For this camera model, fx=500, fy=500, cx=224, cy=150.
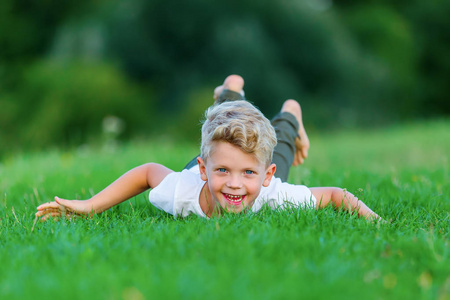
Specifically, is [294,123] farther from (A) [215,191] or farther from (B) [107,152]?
(B) [107,152]

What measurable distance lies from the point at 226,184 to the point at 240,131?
341mm

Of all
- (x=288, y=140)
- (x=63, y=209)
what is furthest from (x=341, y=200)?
(x=63, y=209)

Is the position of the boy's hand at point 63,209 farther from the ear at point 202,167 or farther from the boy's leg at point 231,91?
the boy's leg at point 231,91

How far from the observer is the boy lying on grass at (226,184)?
3119 mm

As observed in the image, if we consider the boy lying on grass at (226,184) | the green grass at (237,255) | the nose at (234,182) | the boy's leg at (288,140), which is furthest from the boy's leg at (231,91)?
the nose at (234,182)

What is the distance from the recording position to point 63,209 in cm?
338

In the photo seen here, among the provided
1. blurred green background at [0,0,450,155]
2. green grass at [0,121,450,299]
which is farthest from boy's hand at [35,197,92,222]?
blurred green background at [0,0,450,155]

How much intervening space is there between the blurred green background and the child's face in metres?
12.1

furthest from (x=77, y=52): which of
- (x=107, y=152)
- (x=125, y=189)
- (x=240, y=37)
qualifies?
(x=125, y=189)

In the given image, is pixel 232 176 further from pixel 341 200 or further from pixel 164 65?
pixel 164 65

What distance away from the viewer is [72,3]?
2195 centimetres

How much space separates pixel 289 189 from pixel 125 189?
45.7 inches

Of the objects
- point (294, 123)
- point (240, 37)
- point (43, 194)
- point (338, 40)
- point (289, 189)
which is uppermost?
point (338, 40)

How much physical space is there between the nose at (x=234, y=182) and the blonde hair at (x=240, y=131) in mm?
179
